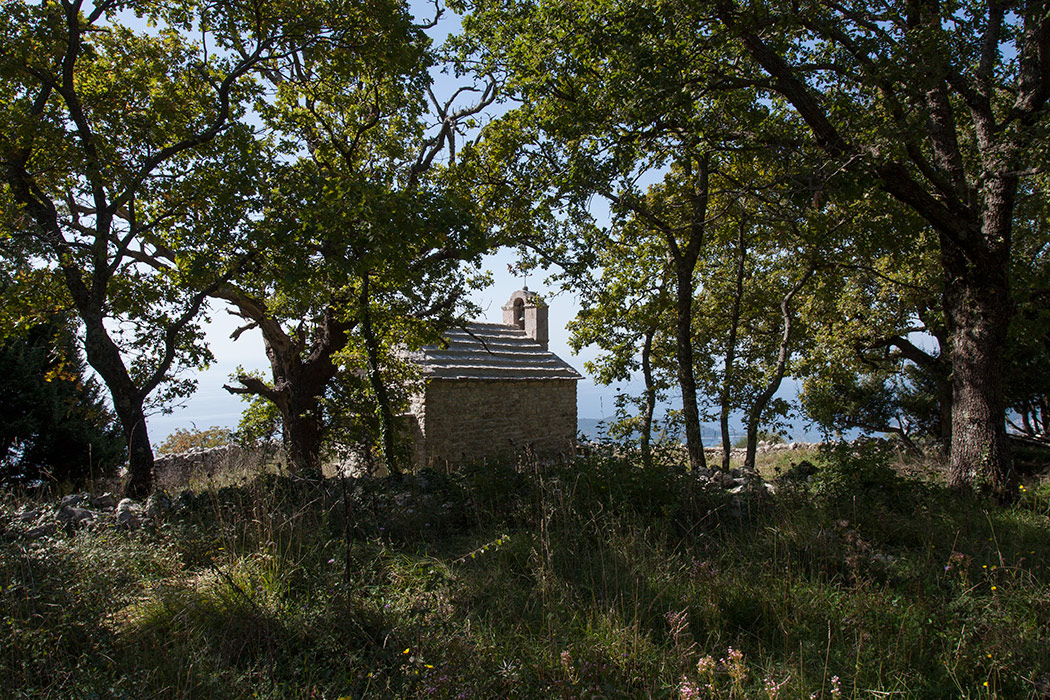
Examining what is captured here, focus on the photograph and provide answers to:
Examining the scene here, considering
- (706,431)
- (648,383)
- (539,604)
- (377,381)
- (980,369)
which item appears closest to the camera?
(539,604)

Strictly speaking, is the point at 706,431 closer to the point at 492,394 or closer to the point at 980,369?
the point at 980,369

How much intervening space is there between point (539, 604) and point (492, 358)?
14204 mm

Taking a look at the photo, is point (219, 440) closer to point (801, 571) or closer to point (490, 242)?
point (490, 242)

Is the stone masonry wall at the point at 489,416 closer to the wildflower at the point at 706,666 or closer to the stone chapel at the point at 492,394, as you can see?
the stone chapel at the point at 492,394

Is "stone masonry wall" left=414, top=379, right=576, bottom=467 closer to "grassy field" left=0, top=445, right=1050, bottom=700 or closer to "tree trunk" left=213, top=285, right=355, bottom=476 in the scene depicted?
"tree trunk" left=213, top=285, right=355, bottom=476

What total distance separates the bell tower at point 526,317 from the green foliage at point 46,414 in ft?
43.1

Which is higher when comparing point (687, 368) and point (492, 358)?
point (492, 358)

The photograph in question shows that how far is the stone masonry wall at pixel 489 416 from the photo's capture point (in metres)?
15.4

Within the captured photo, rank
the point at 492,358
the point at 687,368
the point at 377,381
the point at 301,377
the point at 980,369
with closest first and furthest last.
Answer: the point at 980,369, the point at 687,368, the point at 377,381, the point at 301,377, the point at 492,358

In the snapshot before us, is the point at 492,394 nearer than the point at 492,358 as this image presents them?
Yes

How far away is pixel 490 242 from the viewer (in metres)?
10.3

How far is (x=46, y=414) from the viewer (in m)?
11.3

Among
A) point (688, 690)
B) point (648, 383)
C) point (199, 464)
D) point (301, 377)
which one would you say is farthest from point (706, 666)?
point (199, 464)

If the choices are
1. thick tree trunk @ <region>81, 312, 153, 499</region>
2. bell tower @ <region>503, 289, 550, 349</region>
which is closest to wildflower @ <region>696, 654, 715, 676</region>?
thick tree trunk @ <region>81, 312, 153, 499</region>
